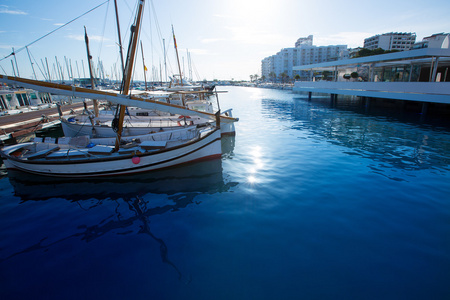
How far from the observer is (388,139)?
18.7 metres

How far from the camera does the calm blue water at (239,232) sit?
5828 millimetres

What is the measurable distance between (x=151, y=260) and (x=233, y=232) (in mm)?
2777

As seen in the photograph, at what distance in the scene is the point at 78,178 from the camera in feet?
41.3

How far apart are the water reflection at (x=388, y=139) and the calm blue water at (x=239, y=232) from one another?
293 mm

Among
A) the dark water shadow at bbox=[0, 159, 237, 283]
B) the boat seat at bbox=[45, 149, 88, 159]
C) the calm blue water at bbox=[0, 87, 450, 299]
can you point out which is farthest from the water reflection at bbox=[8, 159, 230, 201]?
A: the boat seat at bbox=[45, 149, 88, 159]

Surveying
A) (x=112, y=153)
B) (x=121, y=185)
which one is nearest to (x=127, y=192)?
(x=121, y=185)

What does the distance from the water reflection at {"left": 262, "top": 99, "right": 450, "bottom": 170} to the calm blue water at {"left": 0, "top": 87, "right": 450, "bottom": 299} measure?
0.29 meters

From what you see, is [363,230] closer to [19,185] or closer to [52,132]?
[19,185]

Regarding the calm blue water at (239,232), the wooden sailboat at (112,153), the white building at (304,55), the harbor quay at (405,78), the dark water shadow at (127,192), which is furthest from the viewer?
the white building at (304,55)

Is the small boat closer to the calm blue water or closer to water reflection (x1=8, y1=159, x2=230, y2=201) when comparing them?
water reflection (x1=8, y1=159, x2=230, y2=201)

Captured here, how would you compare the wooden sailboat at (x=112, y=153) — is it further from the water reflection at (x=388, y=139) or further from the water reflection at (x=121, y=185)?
the water reflection at (x=388, y=139)

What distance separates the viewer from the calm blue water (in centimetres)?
583

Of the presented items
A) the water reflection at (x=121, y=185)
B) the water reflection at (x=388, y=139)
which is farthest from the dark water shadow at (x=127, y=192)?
the water reflection at (x=388, y=139)

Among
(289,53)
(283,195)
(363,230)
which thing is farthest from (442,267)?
(289,53)
